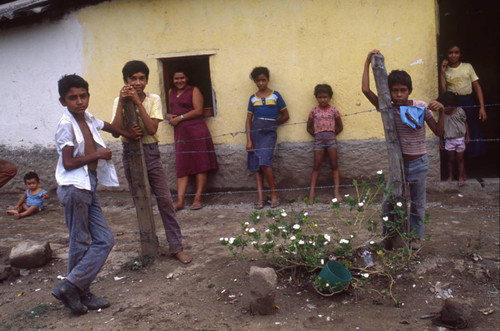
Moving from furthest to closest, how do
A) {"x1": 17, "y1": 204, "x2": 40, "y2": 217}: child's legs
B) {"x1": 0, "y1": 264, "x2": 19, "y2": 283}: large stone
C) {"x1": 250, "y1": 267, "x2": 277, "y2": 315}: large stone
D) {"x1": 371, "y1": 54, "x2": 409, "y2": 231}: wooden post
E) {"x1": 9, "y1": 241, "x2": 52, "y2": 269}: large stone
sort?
{"x1": 17, "y1": 204, "x2": 40, "y2": 217}: child's legs < {"x1": 9, "y1": 241, "x2": 52, "y2": 269}: large stone < {"x1": 0, "y1": 264, "x2": 19, "y2": 283}: large stone < {"x1": 371, "y1": 54, "x2": 409, "y2": 231}: wooden post < {"x1": 250, "y1": 267, "x2": 277, "y2": 315}: large stone

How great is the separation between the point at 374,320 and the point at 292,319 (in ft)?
1.77

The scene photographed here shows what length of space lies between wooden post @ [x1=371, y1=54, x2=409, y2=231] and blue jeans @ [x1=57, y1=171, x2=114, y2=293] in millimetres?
2206

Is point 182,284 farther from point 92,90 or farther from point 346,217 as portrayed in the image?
point 92,90

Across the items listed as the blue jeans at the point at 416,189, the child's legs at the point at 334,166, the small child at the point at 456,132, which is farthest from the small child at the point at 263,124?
the blue jeans at the point at 416,189

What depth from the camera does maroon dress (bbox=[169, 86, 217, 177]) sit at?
6.28 metres

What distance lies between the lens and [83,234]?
3.31 metres

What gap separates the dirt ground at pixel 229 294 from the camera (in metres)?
3.15

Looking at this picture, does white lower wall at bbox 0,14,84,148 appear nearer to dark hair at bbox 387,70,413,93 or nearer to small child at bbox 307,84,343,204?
small child at bbox 307,84,343,204

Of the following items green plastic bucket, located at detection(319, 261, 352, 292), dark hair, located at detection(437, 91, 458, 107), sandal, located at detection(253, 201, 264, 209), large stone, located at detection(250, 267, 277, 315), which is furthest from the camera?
sandal, located at detection(253, 201, 264, 209)

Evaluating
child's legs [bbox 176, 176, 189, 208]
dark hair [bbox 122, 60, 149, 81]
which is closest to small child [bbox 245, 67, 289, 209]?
child's legs [bbox 176, 176, 189, 208]

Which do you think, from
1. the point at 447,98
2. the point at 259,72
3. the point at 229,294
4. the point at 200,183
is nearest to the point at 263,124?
the point at 259,72

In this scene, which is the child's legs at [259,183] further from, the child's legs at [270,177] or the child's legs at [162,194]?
the child's legs at [162,194]

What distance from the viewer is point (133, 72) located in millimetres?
3990

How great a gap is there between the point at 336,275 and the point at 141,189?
180cm
